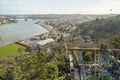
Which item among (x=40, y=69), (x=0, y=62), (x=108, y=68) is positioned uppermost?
(x=40, y=69)

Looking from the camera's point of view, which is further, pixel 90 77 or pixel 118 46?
pixel 118 46

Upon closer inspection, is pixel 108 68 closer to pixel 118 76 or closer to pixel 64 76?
pixel 118 76

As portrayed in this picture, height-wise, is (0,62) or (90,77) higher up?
Result: (90,77)

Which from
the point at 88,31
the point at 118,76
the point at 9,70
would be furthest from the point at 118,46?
the point at 88,31

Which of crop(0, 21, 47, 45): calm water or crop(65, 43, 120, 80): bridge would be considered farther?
crop(0, 21, 47, 45): calm water

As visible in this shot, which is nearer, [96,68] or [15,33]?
[96,68]

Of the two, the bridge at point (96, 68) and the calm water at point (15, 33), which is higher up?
the bridge at point (96, 68)

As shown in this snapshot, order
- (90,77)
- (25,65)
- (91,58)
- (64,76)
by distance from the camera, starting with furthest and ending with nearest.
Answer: (91,58)
(64,76)
(90,77)
(25,65)

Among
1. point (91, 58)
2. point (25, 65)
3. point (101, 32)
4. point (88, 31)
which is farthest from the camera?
point (88, 31)

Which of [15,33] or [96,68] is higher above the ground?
[96,68]

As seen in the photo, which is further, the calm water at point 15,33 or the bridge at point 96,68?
the calm water at point 15,33

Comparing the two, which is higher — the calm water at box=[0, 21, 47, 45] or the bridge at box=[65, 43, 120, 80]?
the bridge at box=[65, 43, 120, 80]
